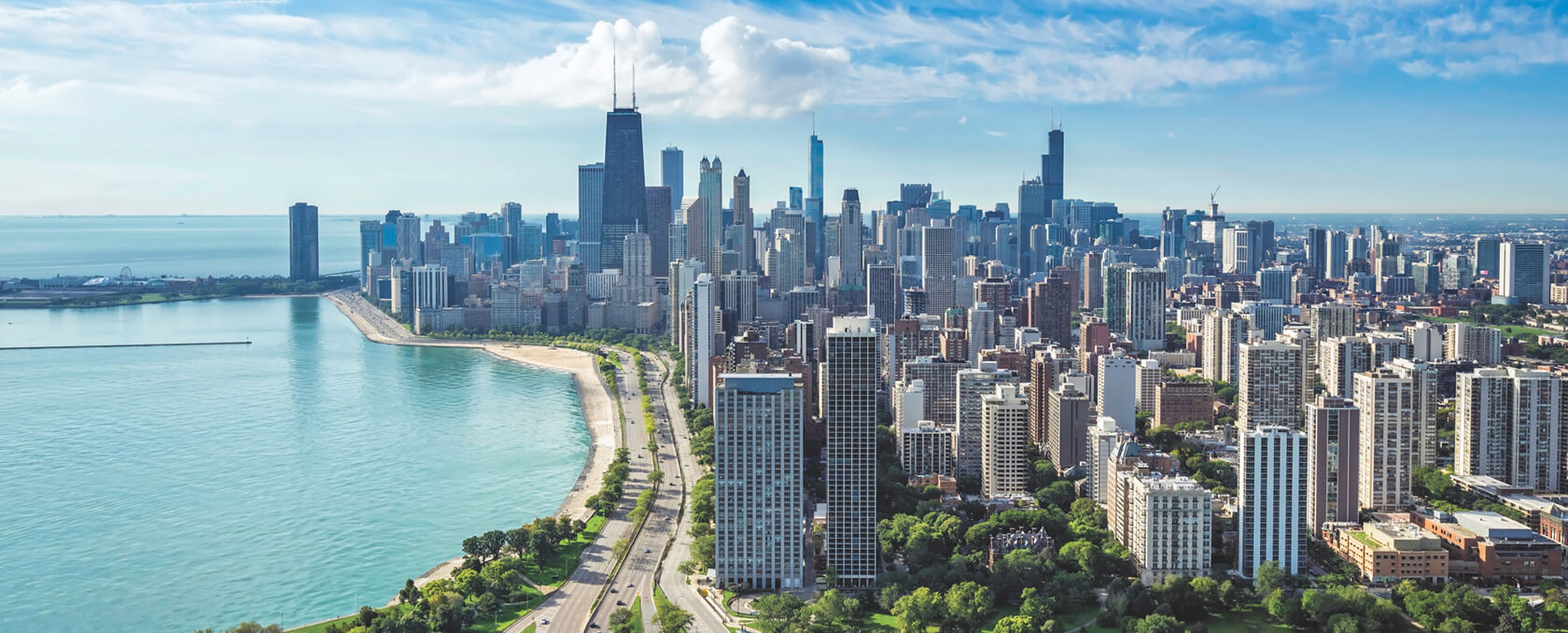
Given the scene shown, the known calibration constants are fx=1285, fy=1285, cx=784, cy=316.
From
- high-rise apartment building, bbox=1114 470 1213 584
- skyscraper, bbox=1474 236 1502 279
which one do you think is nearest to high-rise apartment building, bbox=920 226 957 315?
skyscraper, bbox=1474 236 1502 279

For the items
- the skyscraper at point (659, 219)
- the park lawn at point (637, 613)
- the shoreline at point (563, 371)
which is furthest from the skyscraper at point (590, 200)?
the park lawn at point (637, 613)

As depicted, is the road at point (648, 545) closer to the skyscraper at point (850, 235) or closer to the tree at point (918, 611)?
the tree at point (918, 611)

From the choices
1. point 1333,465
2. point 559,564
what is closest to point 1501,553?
point 1333,465

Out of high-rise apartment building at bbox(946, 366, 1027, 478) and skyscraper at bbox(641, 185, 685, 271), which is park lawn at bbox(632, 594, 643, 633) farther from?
skyscraper at bbox(641, 185, 685, 271)

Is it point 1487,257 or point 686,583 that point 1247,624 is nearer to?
point 686,583

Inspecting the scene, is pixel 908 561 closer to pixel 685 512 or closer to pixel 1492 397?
pixel 685 512

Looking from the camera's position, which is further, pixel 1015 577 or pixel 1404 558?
pixel 1404 558
